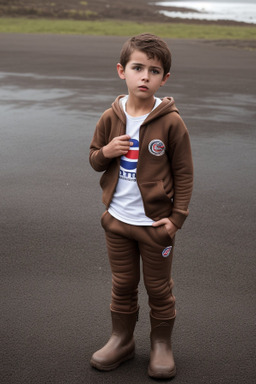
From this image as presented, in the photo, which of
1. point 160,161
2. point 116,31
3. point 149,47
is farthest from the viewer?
point 116,31

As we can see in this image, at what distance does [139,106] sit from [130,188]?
0.42m

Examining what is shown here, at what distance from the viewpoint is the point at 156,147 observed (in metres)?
2.76

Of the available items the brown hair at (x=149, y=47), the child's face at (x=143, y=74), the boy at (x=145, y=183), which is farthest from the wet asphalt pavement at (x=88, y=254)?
the brown hair at (x=149, y=47)

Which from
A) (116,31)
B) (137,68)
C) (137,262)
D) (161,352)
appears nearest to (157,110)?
(137,68)

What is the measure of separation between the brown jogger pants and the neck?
565 millimetres

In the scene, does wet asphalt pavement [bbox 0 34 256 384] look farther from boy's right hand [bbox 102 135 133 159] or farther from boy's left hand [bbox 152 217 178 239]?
boy's right hand [bbox 102 135 133 159]

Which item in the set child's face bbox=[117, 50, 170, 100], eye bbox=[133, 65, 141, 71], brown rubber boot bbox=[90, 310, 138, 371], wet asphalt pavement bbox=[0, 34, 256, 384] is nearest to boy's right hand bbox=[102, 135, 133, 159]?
child's face bbox=[117, 50, 170, 100]

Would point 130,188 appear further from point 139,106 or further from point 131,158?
point 139,106

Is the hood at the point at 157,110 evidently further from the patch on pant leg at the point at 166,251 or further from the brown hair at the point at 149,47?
the patch on pant leg at the point at 166,251

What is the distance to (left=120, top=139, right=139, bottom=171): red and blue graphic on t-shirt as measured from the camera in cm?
281

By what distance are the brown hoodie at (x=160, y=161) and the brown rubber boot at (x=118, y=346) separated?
668 mm

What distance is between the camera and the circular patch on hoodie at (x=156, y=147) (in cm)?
275

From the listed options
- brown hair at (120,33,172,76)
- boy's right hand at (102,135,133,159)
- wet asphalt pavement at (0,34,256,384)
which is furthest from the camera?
wet asphalt pavement at (0,34,256,384)

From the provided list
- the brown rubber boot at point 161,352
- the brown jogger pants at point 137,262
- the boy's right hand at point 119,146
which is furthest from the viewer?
the brown rubber boot at point 161,352
